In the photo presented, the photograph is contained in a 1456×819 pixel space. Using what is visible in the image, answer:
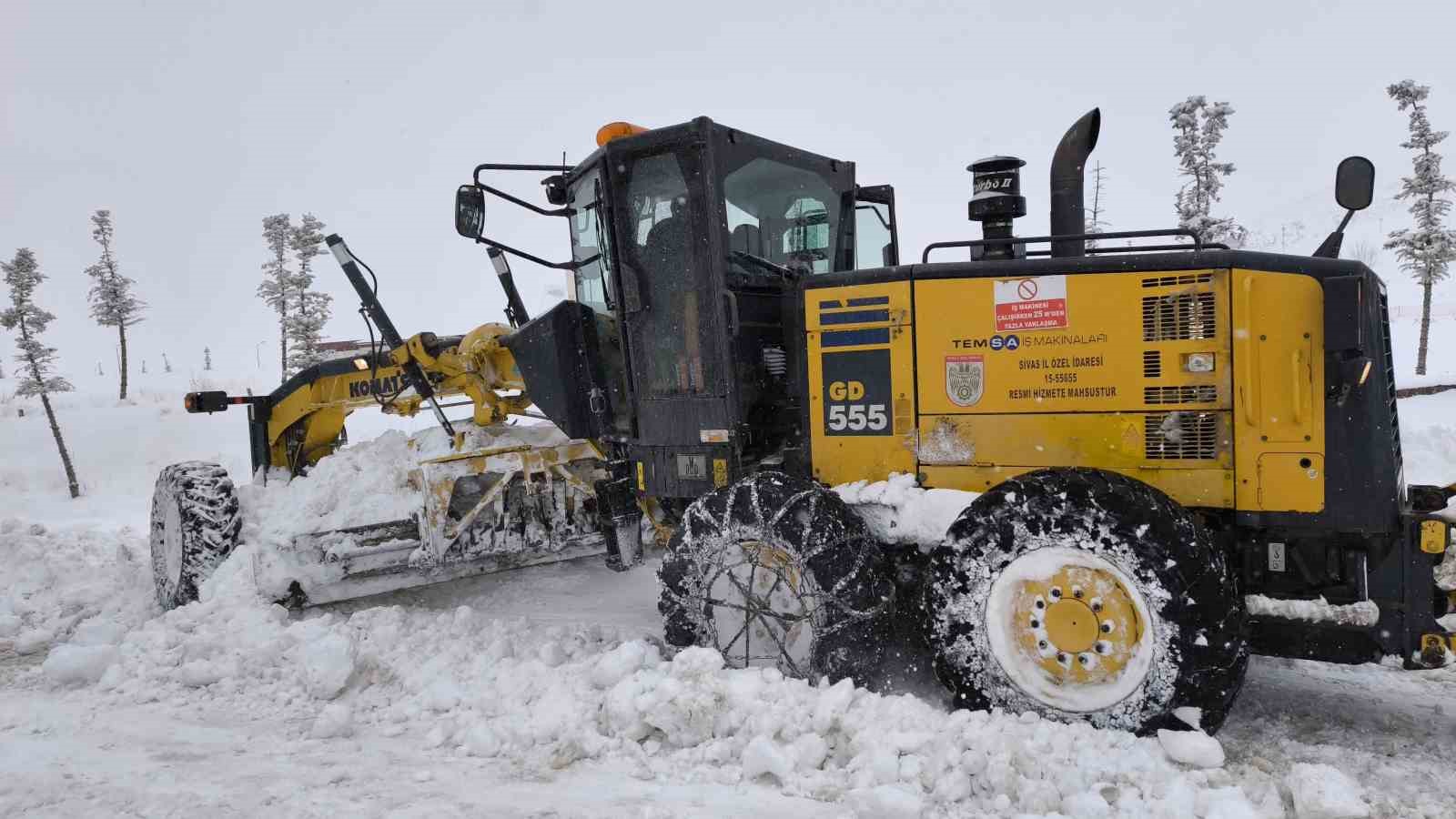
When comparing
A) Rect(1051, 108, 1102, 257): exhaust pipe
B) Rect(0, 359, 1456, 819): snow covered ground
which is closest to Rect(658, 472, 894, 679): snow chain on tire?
Rect(0, 359, 1456, 819): snow covered ground

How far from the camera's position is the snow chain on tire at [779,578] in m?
4.07

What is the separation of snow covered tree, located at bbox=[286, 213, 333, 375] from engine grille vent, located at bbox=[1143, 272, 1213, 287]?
31.0 meters

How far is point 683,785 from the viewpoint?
3389 millimetres

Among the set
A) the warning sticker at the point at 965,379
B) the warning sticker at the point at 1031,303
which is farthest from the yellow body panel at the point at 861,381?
the warning sticker at the point at 1031,303

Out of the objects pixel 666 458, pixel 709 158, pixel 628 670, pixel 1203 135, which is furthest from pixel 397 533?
pixel 1203 135

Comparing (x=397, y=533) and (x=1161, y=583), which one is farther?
(x=397, y=533)

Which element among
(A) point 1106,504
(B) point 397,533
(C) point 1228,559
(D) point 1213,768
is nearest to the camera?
(D) point 1213,768

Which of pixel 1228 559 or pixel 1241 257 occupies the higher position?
pixel 1241 257

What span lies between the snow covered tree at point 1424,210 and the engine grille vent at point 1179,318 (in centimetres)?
2635

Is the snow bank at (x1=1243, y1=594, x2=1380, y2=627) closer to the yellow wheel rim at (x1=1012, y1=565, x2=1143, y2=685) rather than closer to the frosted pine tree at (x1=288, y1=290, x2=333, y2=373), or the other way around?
the yellow wheel rim at (x1=1012, y1=565, x2=1143, y2=685)

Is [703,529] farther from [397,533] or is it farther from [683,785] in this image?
[397,533]

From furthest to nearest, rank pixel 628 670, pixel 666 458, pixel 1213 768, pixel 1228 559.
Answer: pixel 666 458
pixel 628 670
pixel 1228 559
pixel 1213 768

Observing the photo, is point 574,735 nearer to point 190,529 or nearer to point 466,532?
point 466,532

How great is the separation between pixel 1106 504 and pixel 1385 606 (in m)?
1.22
